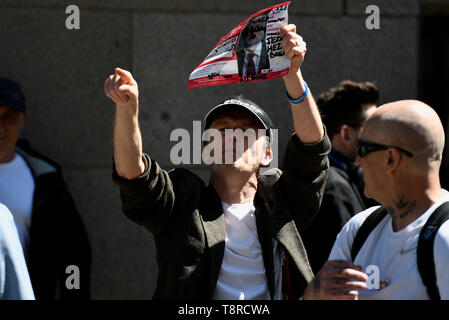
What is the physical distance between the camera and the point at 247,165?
3266 millimetres

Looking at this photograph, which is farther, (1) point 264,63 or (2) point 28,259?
(2) point 28,259

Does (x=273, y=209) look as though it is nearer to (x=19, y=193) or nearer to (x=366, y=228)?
(x=366, y=228)

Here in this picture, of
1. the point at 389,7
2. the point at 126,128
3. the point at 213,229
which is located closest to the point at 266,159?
the point at 213,229

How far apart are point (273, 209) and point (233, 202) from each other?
0.19 metres

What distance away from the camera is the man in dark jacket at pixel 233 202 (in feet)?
→ 9.88

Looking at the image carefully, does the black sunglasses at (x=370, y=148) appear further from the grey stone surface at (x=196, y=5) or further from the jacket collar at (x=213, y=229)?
the grey stone surface at (x=196, y=5)

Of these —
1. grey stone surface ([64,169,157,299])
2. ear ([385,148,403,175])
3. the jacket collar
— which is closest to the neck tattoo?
ear ([385,148,403,175])

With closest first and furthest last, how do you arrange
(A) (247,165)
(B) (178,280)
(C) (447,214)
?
(C) (447,214), (B) (178,280), (A) (247,165)

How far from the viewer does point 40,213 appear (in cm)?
442

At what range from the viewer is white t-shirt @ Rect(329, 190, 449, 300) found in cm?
231

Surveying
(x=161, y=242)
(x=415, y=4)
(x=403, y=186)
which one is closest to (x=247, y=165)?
(x=161, y=242)

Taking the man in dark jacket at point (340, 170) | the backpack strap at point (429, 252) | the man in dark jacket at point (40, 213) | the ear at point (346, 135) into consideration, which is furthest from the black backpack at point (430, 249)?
the man in dark jacket at point (40, 213)

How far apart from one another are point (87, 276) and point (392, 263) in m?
2.77
